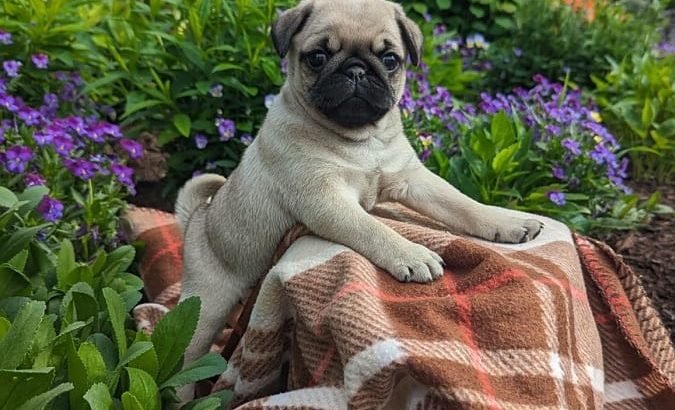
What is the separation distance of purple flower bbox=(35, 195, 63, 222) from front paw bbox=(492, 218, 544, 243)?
71.1 inches

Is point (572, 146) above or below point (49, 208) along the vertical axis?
above

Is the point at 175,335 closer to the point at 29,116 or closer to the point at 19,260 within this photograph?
the point at 19,260

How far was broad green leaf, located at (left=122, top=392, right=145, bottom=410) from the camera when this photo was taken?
2.04 metres

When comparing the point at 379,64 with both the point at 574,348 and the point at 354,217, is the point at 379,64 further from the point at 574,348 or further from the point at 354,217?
the point at 574,348

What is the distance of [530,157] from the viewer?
12.7 feet

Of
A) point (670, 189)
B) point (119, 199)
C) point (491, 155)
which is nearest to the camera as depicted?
point (491, 155)

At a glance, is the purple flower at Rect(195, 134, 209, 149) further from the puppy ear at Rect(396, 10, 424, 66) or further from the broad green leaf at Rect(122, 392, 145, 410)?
the broad green leaf at Rect(122, 392, 145, 410)

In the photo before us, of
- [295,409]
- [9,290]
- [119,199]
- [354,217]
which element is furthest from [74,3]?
[295,409]

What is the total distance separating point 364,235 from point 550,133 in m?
1.89

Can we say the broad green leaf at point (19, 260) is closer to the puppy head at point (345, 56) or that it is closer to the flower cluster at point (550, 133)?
the puppy head at point (345, 56)

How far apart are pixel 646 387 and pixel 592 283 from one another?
40 cm

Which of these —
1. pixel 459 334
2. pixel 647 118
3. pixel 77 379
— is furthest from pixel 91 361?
pixel 647 118

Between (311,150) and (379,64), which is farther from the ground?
(379,64)

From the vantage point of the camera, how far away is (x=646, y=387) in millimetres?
2590
